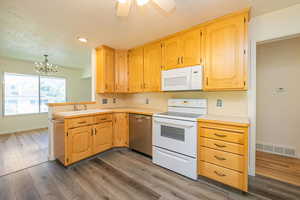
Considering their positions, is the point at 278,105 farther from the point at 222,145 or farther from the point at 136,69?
the point at 136,69

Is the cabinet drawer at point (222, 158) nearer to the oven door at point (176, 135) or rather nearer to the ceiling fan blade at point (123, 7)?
the oven door at point (176, 135)

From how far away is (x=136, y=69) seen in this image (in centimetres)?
301

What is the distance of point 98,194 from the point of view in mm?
1571

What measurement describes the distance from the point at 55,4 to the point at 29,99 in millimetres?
4441

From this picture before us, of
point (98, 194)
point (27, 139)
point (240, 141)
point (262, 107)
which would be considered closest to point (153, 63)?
point (240, 141)

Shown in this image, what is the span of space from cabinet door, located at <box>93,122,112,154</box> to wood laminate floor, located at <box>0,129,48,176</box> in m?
0.99

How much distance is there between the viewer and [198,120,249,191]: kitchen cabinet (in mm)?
1517

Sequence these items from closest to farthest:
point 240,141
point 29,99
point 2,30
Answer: point 240,141 → point 2,30 → point 29,99

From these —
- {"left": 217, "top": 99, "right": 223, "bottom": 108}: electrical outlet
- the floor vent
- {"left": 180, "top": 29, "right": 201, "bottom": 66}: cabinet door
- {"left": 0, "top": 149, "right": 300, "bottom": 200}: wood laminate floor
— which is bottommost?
{"left": 0, "top": 149, "right": 300, "bottom": 200}: wood laminate floor

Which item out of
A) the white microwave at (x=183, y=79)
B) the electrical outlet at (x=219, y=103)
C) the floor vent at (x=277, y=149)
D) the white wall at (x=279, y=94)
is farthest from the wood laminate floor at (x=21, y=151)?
the white wall at (x=279, y=94)

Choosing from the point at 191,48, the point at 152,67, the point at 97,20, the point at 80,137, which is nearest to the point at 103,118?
the point at 80,137

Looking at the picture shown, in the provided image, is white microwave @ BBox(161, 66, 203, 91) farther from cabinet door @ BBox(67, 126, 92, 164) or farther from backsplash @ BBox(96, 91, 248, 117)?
cabinet door @ BBox(67, 126, 92, 164)

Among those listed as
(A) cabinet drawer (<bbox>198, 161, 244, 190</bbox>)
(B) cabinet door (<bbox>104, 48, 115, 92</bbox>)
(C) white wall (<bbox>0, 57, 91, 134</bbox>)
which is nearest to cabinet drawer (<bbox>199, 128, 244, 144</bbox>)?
(A) cabinet drawer (<bbox>198, 161, 244, 190</bbox>)

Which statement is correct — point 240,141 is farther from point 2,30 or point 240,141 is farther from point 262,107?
point 2,30
